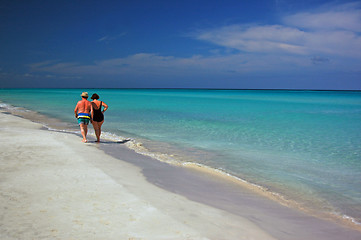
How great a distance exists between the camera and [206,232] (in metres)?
3.54

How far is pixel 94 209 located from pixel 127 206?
471mm

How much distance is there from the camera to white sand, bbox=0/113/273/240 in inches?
130

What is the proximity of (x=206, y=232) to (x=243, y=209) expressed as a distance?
1.50m

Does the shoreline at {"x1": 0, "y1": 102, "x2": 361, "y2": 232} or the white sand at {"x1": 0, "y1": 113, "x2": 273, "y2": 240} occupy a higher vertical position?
the white sand at {"x1": 0, "y1": 113, "x2": 273, "y2": 240}

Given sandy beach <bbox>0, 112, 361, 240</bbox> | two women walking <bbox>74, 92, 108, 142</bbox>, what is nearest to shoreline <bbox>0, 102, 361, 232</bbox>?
sandy beach <bbox>0, 112, 361, 240</bbox>

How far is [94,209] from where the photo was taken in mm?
3891

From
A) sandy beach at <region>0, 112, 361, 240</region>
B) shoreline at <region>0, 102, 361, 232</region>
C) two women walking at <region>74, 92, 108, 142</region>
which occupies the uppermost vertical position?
two women walking at <region>74, 92, 108, 142</region>

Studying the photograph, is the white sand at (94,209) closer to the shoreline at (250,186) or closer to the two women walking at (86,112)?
the shoreline at (250,186)

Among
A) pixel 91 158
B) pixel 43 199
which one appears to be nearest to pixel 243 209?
pixel 43 199

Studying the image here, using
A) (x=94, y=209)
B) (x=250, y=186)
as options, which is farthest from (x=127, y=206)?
(x=250, y=186)

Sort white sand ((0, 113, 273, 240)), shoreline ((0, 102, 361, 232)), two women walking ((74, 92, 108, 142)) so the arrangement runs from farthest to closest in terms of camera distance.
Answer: two women walking ((74, 92, 108, 142)), shoreline ((0, 102, 361, 232)), white sand ((0, 113, 273, 240))

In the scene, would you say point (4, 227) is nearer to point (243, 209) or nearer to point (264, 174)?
point (243, 209)

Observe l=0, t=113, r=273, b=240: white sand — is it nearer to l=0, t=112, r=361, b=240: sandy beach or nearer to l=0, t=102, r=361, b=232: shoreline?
l=0, t=112, r=361, b=240: sandy beach

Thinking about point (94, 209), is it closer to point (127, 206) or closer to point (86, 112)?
point (127, 206)
